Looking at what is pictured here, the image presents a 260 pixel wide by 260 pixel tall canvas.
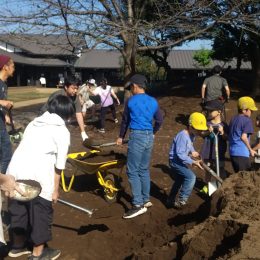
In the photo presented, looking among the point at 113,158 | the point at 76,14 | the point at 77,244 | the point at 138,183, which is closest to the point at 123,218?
the point at 138,183

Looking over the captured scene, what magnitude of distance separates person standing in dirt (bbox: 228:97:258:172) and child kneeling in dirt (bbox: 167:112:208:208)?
2.06 ft

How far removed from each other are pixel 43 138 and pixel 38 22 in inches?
294

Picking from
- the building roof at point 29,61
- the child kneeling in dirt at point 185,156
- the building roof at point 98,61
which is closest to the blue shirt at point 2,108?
the child kneeling in dirt at point 185,156

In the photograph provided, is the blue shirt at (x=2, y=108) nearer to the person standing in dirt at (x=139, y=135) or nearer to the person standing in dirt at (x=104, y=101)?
the person standing in dirt at (x=139, y=135)

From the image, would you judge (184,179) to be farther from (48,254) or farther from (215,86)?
(215,86)

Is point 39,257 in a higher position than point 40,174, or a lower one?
lower

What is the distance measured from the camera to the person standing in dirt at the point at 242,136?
640 cm

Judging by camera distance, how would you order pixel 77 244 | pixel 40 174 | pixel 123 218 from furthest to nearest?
pixel 123 218, pixel 77 244, pixel 40 174

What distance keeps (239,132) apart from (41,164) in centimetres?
311

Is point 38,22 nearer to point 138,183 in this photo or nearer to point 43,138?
point 138,183

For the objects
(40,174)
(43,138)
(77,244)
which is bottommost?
(77,244)

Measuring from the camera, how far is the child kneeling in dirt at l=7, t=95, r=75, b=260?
14.4 feet

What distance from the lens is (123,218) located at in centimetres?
594

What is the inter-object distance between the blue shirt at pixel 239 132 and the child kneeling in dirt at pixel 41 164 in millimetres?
2768
